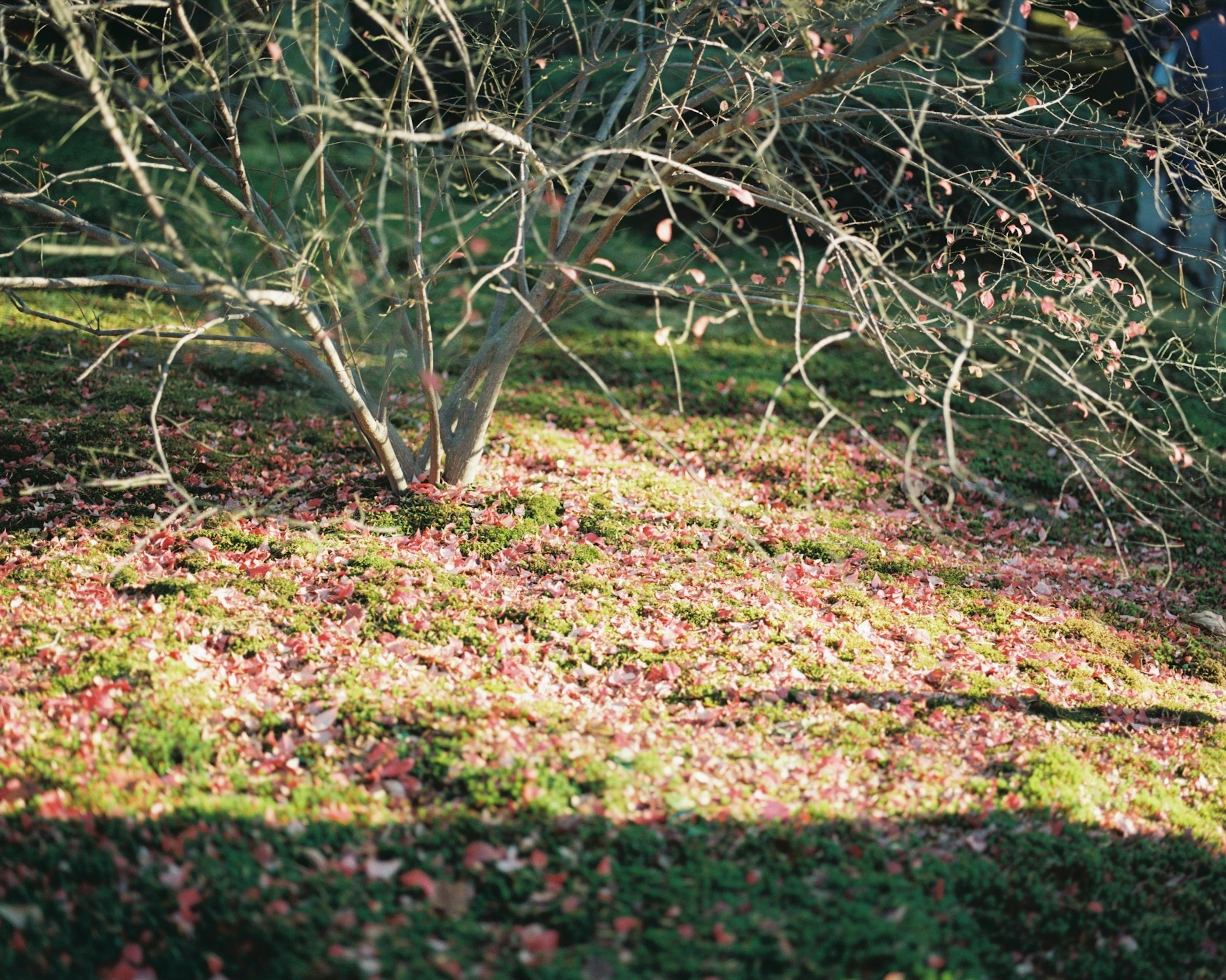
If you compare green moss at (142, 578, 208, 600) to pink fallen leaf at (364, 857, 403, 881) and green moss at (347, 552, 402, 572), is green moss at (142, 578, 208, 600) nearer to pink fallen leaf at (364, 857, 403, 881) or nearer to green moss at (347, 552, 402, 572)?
green moss at (347, 552, 402, 572)

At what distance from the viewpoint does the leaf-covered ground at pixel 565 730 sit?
125 inches

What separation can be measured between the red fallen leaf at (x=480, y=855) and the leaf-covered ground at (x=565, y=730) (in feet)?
0.05

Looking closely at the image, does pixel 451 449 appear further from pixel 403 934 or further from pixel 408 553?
pixel 403 934

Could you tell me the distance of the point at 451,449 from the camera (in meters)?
6.82

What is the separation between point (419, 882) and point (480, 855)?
0.27 meters

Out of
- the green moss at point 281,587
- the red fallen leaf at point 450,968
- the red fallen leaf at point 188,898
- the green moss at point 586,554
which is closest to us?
the red fallen leaf at point 450,968

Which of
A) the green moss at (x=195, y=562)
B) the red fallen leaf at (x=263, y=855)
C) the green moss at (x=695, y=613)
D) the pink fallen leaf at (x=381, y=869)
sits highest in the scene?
the red fallen leaf at (x=263, y=855)

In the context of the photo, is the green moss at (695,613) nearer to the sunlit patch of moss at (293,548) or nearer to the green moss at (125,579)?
the sunlit patch of moss at (293,548)

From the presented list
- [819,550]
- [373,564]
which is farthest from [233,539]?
[819,550]

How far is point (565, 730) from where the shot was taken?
14.3 ft

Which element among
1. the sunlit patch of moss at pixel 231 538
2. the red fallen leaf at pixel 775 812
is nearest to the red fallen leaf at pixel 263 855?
the red fallen leaf at pixel 775 812

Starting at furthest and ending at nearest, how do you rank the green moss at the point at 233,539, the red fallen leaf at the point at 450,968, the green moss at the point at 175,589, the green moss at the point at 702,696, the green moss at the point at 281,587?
the green moss at the point at 233,539 → the green moss at the point at 281,587 → the green moss at the point at 175,589 → the green moss at the point at 702,696 → the red fallen leaf at the point at 450,968

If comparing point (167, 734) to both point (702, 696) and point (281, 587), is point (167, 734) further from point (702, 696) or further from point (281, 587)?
point (702, 696)

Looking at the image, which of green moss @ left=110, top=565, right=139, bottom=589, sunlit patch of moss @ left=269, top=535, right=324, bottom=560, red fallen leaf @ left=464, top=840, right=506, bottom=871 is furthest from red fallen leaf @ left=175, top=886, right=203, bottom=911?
sunlit patch of moss @ left=269, top=535, right=324, bottom=560
